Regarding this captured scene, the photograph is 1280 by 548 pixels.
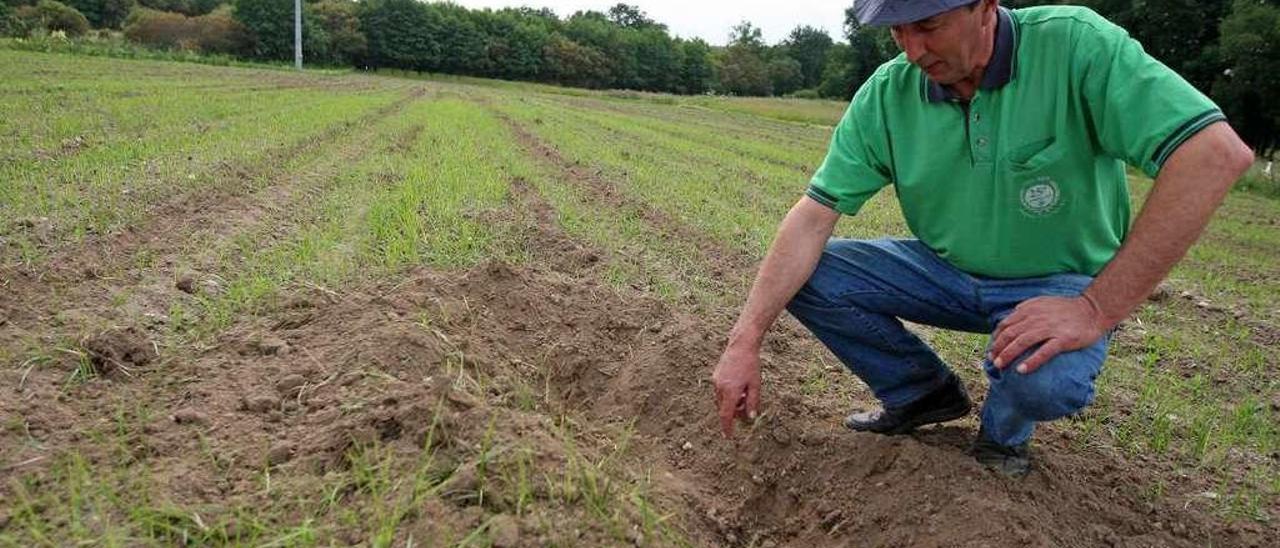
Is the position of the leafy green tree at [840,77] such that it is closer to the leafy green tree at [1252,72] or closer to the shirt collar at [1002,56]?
the leafy green tree at [1252,72]

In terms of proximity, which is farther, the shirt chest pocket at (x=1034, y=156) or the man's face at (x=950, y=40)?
the shirt chest pocket at (x=1034, y=156)

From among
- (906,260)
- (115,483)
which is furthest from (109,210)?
(906,260)

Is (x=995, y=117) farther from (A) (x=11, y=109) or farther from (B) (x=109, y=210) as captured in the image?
(A) (x=11, y=109)

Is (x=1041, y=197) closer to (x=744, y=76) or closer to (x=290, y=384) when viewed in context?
(x=290, y=384)

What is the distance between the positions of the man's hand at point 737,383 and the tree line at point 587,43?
90.1ft

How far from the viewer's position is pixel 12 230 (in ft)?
15.0

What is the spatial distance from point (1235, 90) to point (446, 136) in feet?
83.7

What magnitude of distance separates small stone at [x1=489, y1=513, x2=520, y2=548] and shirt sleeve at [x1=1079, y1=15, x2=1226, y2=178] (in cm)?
168

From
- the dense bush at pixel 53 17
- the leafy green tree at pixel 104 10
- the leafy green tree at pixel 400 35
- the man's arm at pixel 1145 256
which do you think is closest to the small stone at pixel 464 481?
the man's arm at pixel 1145 256

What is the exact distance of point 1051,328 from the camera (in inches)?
83.4

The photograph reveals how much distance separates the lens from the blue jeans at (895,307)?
2.54 meters

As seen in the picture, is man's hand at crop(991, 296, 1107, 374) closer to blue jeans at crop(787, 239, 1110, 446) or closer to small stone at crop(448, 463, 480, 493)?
blue jeans at crop(787, 239, 1110, 446)

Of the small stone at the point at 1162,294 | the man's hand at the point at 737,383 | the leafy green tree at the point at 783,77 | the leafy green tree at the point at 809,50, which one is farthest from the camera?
the leafy green tree at the point at 809,50

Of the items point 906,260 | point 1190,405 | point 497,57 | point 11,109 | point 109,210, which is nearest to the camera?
point 906,260
